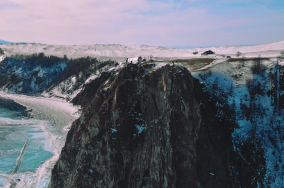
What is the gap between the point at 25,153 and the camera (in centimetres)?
4269

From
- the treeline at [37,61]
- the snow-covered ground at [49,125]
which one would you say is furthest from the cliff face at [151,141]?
the treeline at [37,61]

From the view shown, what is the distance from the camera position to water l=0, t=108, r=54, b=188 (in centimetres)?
3381

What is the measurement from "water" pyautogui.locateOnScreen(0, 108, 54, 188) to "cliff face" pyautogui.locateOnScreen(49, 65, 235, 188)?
774 cm

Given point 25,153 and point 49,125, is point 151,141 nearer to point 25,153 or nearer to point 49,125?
point 25,153

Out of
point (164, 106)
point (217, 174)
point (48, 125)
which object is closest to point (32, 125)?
point (48, 125)

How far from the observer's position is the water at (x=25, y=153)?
33.8 meters

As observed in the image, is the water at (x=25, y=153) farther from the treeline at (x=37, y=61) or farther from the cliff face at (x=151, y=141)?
the treeline at (x=37, y=61)

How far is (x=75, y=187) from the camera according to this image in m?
25.7

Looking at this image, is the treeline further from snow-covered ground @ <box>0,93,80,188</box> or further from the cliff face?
the cliff face

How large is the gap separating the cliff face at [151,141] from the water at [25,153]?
7740 mm

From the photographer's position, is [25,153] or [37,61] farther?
[37,61]

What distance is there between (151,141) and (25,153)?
29.1 metres

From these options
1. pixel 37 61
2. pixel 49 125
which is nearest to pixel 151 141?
pixel 49 125

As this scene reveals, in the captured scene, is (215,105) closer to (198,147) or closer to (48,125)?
(198,147)
